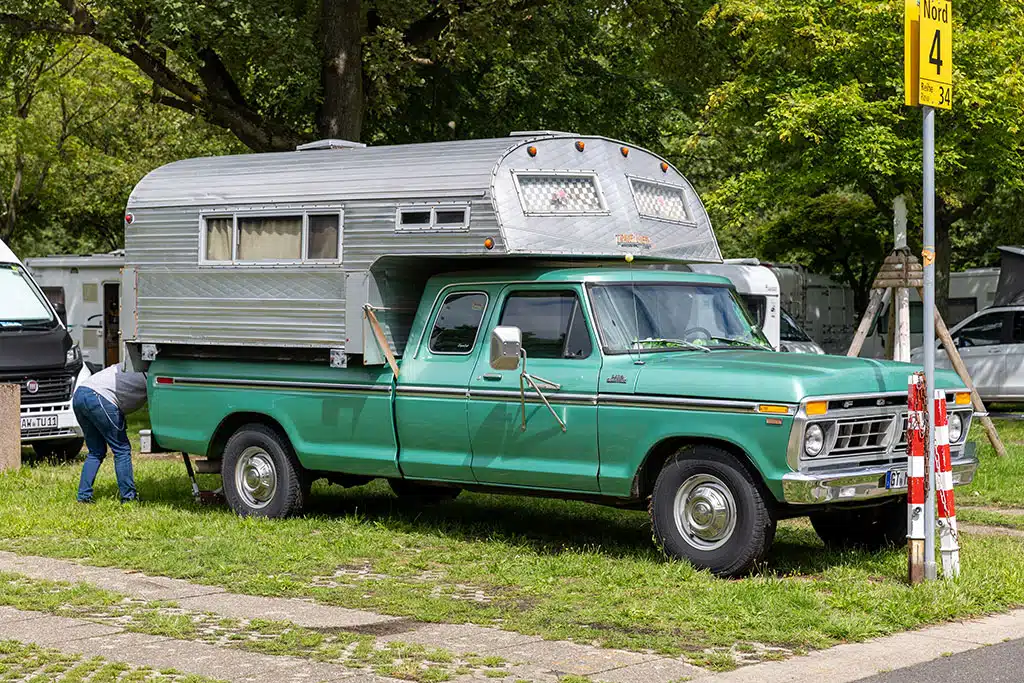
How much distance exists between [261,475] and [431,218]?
276 cm

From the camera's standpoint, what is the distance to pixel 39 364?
624 inches

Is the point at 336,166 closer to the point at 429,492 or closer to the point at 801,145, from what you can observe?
the point at 429,492

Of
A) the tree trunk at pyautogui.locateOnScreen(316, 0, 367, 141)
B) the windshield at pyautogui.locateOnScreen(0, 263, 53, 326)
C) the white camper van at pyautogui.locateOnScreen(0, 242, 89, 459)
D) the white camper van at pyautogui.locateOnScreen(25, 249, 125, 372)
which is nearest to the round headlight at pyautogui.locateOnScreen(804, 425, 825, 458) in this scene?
the white camper van at pyautogui.locateOnScreen(0, 242, 89, 459)

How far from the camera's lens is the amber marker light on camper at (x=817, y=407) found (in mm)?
8766

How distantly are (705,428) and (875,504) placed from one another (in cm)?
132

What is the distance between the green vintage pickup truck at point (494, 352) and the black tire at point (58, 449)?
14.4ft

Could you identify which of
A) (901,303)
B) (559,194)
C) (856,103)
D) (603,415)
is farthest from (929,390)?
(856,103)

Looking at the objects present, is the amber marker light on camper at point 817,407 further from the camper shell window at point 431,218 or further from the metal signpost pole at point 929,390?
the camper shell window at point 431,218

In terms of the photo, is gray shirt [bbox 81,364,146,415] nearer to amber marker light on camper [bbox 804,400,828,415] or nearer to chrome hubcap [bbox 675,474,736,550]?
chrome hubcap [bbox 675,474,736,550]

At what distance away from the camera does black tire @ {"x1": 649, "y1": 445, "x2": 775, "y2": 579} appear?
902 cm

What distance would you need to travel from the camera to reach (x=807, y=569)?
9719mm

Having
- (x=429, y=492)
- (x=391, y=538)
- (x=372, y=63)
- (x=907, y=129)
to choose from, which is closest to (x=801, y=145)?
(x=907, y=129)

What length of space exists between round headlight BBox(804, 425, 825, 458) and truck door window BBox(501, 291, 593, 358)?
173 cm

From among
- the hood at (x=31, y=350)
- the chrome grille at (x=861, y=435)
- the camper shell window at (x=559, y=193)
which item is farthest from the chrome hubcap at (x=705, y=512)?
the hood at (x=31, y=350)
